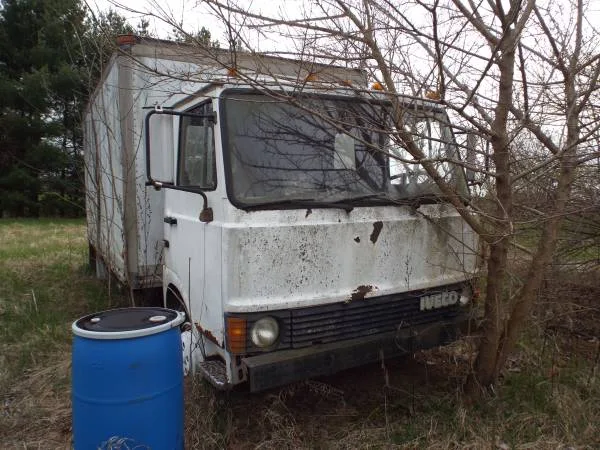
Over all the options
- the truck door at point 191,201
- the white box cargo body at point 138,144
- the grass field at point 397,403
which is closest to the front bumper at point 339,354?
the grass field at point 397,403

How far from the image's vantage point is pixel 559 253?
4477mm

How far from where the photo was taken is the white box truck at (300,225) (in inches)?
118

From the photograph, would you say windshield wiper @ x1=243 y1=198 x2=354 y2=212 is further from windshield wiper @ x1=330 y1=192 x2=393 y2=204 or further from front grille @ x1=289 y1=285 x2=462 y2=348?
front grille @ x1=289 y1=285 x2=462 y2=348

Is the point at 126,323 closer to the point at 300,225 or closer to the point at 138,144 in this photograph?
the point at 300,225

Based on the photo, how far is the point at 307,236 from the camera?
3129mm

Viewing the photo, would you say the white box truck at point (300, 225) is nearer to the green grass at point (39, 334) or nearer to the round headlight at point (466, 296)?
the round headlight at point (466, 296)

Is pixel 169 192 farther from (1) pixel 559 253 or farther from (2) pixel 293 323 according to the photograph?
(1) pixel 559 253

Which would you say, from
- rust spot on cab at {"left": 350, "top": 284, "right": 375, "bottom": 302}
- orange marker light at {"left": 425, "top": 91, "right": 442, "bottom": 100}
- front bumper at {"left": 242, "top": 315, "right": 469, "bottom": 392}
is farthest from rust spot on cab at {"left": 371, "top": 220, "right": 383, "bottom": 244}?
orange marker light at {"left": 425, "top": 91, "right": 442, "bottom": 100}

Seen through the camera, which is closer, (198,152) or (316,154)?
(316,154)

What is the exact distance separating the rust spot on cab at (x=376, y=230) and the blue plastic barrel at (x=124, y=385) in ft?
4.39

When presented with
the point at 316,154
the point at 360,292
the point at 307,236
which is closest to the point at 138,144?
the point at 316,154

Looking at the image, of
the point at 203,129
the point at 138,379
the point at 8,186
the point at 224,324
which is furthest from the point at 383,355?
the point at 8,186

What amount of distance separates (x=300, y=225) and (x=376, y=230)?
542 millimetres

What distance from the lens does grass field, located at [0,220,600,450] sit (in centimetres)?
324
